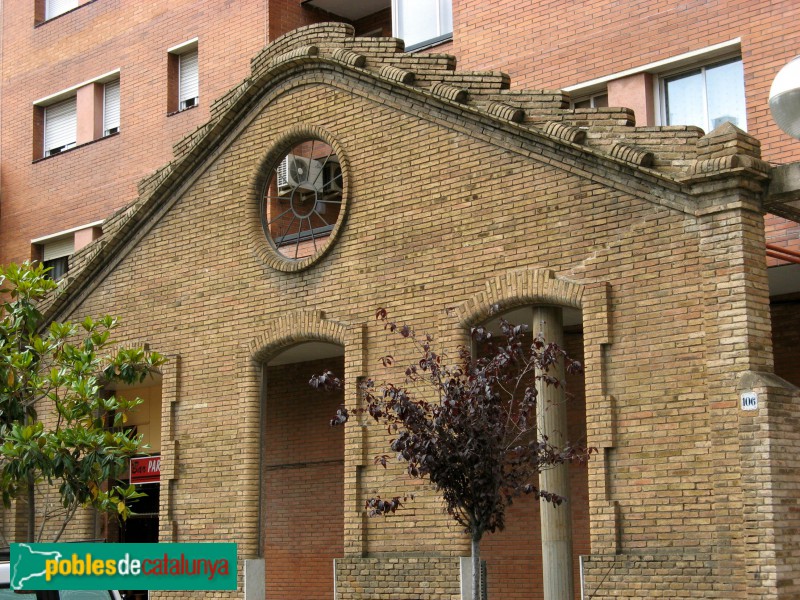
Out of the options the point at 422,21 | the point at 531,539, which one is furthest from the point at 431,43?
the point at 531,539

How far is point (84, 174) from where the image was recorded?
86.1ft

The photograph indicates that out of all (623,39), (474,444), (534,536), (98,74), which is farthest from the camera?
(98,74)

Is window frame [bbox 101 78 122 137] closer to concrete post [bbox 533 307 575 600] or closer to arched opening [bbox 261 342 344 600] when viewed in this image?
arched opening [bbox 261 342 344 600]

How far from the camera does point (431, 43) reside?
20.6 meters

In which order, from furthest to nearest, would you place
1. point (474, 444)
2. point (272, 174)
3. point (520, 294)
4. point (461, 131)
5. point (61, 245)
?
point (61, 245), point (272, 174), point (461, 131), point (520, 294), point (474, 444)

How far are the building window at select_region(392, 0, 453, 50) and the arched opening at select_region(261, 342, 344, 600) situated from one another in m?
5.66

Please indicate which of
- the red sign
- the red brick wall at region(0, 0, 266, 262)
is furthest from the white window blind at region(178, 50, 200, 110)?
the red sign

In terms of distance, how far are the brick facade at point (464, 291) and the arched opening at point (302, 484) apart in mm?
3483

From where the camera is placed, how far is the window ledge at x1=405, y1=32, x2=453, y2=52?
799 inches

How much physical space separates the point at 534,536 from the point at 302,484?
487cm

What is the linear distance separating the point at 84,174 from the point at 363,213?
490 inches

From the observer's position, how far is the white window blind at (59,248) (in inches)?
1052

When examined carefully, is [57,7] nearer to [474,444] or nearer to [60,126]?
[60,126]

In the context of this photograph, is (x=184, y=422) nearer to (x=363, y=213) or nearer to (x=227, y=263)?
(x=227, y=263)
